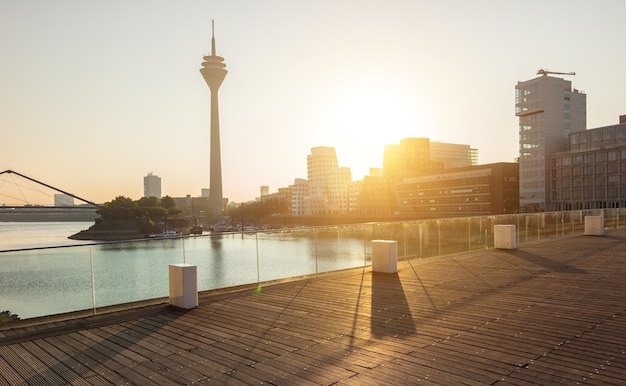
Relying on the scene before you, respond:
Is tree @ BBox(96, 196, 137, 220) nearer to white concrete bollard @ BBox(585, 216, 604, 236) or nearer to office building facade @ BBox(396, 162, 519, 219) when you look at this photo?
office building facade @ BBox(396, 162, 519, 219)

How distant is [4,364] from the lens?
17.9 feet

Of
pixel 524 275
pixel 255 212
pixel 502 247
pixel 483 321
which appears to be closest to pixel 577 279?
pixel 524 275

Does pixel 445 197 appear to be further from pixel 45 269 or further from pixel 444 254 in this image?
pixel 45 269

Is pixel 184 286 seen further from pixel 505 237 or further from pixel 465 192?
pixel 465 192

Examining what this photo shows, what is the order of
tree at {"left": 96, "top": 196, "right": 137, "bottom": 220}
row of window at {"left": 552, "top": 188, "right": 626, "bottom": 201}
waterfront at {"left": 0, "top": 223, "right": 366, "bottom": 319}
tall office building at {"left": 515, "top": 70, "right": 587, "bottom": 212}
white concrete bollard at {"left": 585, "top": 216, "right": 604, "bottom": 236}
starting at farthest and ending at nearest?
1. tree at {"left": 96, "top": 196, "right": 137, "bottom": 220}
2. tall office building at {"left": 515, "top": 70, "right": 587, "bottom": 212}
3. row of window at {"left": 552, "top": 188, "right": 626, "bottom": 201}
4. white concrete bollard at {"left": 585, "top": 216, "right": 604, "bottom": 236}
5. waterfront at {"left": 0, "top": 223, "right": 366, "bottom": 319}

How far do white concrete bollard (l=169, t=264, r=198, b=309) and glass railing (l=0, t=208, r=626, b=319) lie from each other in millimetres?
494

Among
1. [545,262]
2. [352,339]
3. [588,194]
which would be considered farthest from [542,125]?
[352,339]

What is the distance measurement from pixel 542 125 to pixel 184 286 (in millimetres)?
110516

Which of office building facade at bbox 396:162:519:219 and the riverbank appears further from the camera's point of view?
the riverbank

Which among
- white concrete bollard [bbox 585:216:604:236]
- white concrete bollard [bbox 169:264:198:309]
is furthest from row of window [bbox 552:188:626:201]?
white concrete bollard [bbox 169:264:198:309]

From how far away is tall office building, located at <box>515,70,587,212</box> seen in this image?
99125 millimetres

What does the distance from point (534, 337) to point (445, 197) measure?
345 feet

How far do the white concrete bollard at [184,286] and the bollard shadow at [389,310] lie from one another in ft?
10.4

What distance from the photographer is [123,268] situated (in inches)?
392
